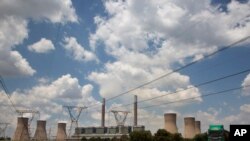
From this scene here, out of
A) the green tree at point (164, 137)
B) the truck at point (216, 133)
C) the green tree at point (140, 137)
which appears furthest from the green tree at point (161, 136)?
the truck at point (216, 133)

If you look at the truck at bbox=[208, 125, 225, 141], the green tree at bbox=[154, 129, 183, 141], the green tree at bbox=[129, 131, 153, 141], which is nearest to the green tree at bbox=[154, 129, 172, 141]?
the green tree at bbox=[154, 129, 183, 141]

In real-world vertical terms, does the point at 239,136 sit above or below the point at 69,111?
below

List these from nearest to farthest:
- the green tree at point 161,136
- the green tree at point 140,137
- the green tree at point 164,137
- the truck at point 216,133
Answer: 1. the truck at point 216,133
2. the green tree at point 140,137
3. the green tree at point 161,136
4. the green tree at point 164,137

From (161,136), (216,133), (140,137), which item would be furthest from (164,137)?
(216,133)

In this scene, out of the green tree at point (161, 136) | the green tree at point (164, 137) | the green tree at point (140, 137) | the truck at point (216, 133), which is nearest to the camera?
the truck at point (216, 133)

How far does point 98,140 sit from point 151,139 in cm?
6367

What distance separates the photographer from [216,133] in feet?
371

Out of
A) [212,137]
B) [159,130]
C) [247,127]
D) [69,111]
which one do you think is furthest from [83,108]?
[247,127]

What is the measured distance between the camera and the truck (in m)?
112

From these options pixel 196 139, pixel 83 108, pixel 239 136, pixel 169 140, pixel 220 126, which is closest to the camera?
pixel 239 136

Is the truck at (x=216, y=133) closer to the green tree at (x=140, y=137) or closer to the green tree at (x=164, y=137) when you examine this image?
the green tree at (x=164, y=137)

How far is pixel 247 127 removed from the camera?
73.2 feet

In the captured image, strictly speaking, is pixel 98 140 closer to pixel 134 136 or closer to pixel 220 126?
pixel 134 136

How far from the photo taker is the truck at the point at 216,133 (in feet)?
367
